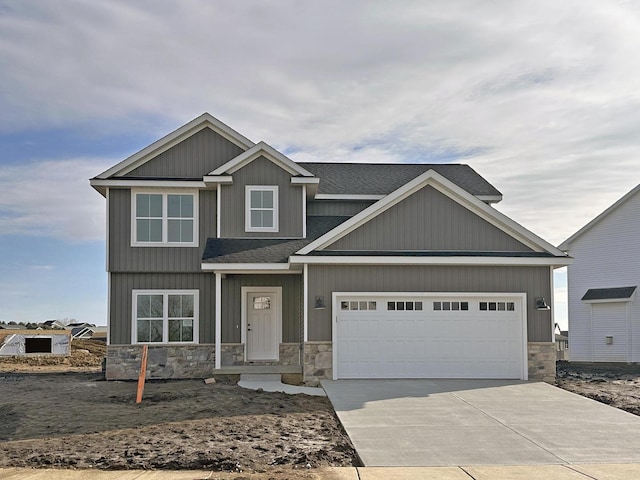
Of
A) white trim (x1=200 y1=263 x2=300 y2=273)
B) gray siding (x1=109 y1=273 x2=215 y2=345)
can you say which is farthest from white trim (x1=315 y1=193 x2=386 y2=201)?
gray siding (x1=109 y1=273 x2=215 y2=345)

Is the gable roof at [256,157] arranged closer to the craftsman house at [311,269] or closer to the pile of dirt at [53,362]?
the craftsman house at [311,269]

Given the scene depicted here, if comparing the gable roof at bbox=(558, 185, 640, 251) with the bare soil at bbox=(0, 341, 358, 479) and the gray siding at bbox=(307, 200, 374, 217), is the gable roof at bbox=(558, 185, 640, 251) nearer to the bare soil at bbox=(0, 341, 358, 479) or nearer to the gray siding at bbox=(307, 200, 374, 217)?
the gray siding at bbox=(307, 200, 374, 217)

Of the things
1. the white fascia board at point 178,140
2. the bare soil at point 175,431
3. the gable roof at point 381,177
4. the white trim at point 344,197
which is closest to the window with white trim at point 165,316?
the bare soil at point 175,431

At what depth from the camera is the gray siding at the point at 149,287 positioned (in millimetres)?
20609

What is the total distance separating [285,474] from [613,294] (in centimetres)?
2169

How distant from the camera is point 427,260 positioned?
700 inches

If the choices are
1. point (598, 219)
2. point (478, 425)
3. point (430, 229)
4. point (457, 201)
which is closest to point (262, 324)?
point (430, 229)

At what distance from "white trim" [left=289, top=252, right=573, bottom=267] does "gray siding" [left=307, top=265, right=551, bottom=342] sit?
0.26 m

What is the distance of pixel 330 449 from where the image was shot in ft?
34.2

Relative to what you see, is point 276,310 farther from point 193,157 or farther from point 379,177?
point 379,177

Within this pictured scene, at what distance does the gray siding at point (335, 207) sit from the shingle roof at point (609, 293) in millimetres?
10931

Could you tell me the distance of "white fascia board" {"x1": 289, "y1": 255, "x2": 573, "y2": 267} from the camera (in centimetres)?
1756

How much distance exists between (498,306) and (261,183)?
7444 millimetres

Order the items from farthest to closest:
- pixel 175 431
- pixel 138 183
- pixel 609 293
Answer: pixel 609 293 → pixel 138 183 → pixel 175 431
